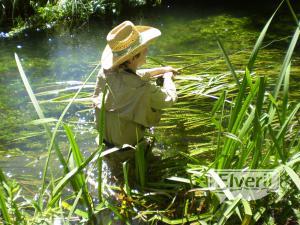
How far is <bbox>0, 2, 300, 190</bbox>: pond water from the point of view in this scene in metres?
2.80

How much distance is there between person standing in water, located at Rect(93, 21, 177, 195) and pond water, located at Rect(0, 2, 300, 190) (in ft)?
1.47

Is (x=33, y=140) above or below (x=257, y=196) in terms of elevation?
below

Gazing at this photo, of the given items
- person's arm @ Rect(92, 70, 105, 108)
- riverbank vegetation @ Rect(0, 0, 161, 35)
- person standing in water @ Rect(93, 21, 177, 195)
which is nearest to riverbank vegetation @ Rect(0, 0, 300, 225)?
person standing in water @ Rect(93, 21, 177, 195)

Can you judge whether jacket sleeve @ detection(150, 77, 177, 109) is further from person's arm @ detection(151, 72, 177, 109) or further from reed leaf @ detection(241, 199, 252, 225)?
reed leaf @ detection(241, 199, 252, 225)

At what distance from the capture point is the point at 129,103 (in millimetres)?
2176

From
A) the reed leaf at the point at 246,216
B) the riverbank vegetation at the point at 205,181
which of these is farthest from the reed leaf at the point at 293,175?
the reed leaf at the point at 246,216

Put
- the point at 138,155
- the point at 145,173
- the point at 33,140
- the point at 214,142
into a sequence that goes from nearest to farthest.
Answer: the point at 138,155 < the point at 145,173 < the point at 214,142 < the point at 33,140

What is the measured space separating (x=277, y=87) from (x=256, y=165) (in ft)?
1.12

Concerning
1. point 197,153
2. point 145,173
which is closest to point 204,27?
point 197,153

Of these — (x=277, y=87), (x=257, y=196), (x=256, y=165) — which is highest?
(x=277, y=87)

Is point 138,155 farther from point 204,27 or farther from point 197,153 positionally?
point 204,27

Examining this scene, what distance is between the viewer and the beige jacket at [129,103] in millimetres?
2156

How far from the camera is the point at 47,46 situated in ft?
16.4

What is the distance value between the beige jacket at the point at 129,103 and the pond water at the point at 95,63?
1.52ft
